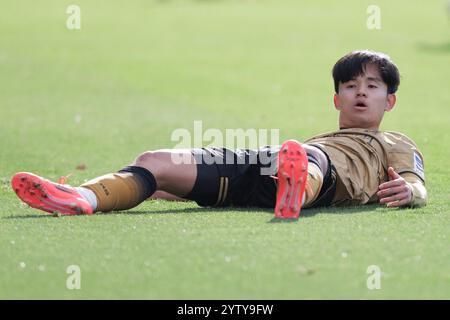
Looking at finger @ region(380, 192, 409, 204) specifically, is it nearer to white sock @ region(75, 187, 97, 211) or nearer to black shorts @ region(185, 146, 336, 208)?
black shorts @ region(185, 146, 336, 208)

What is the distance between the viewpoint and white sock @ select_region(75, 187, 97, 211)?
600 cm

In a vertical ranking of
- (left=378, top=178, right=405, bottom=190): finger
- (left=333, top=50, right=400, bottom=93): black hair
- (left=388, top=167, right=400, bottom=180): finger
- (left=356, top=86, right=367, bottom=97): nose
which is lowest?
(left=378, top=178, right=405, bottom=190): finger

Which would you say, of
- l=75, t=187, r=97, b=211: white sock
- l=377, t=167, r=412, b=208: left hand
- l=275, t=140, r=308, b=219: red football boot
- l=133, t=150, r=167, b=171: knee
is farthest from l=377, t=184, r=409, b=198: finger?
l=75, t=187, r=97, b=211: white sock

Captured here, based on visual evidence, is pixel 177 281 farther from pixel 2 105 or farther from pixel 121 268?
pixel 2 105

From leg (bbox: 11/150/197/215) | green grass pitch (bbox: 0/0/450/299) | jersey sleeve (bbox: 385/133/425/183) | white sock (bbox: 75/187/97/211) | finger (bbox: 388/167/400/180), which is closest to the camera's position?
green grass pitch (bbox: 0/0/450/299)

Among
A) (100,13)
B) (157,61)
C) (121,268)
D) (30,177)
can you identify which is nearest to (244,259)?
(121,268)

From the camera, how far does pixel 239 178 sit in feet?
20.6

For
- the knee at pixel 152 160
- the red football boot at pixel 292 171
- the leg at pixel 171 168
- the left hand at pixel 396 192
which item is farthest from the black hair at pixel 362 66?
the knee at pixel 152 160

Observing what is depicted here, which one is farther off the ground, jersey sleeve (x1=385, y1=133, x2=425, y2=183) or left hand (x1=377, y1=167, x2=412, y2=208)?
jersey sleeve (x1=385, y1=133, x2=425, y2=183)

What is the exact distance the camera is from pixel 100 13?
30.6 meters

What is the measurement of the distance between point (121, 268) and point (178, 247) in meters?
0.45

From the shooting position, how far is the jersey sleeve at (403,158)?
6.48m

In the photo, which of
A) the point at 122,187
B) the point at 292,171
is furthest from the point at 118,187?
the point at 292,171

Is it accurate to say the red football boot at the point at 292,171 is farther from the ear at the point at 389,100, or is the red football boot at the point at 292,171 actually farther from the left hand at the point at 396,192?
the ear at the point at 389,100
